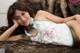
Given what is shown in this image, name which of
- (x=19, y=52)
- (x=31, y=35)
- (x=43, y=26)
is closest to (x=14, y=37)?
(x=31, y=35)

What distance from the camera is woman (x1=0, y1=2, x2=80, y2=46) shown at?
189cm

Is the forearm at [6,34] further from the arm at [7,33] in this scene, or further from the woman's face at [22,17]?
the woman's face at [22,17]

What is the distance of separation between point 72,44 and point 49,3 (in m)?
0.79

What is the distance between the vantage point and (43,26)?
2020 mm

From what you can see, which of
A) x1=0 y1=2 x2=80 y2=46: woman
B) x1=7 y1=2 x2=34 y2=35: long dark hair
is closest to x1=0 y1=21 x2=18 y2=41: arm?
x1=0 y1=2 x2=80 y2=46: woman

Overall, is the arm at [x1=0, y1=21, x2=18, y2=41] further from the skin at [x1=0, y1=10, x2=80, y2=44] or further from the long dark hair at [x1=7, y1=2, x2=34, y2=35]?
the long dark hair at [x1=7, y1=2, x2=34, y2=35]

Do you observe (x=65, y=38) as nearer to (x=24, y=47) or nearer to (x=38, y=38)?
(x=38, y=38)

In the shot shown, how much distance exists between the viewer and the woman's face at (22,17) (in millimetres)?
2053

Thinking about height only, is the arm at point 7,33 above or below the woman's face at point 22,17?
below

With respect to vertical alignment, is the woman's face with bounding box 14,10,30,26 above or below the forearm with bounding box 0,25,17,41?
above

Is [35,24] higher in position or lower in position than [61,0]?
lower

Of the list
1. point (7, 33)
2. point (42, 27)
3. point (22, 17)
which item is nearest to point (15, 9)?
point (22, 17)

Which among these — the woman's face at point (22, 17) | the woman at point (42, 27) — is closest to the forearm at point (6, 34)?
the woman at point (42, 27)

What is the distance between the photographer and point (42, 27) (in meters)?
2.01
